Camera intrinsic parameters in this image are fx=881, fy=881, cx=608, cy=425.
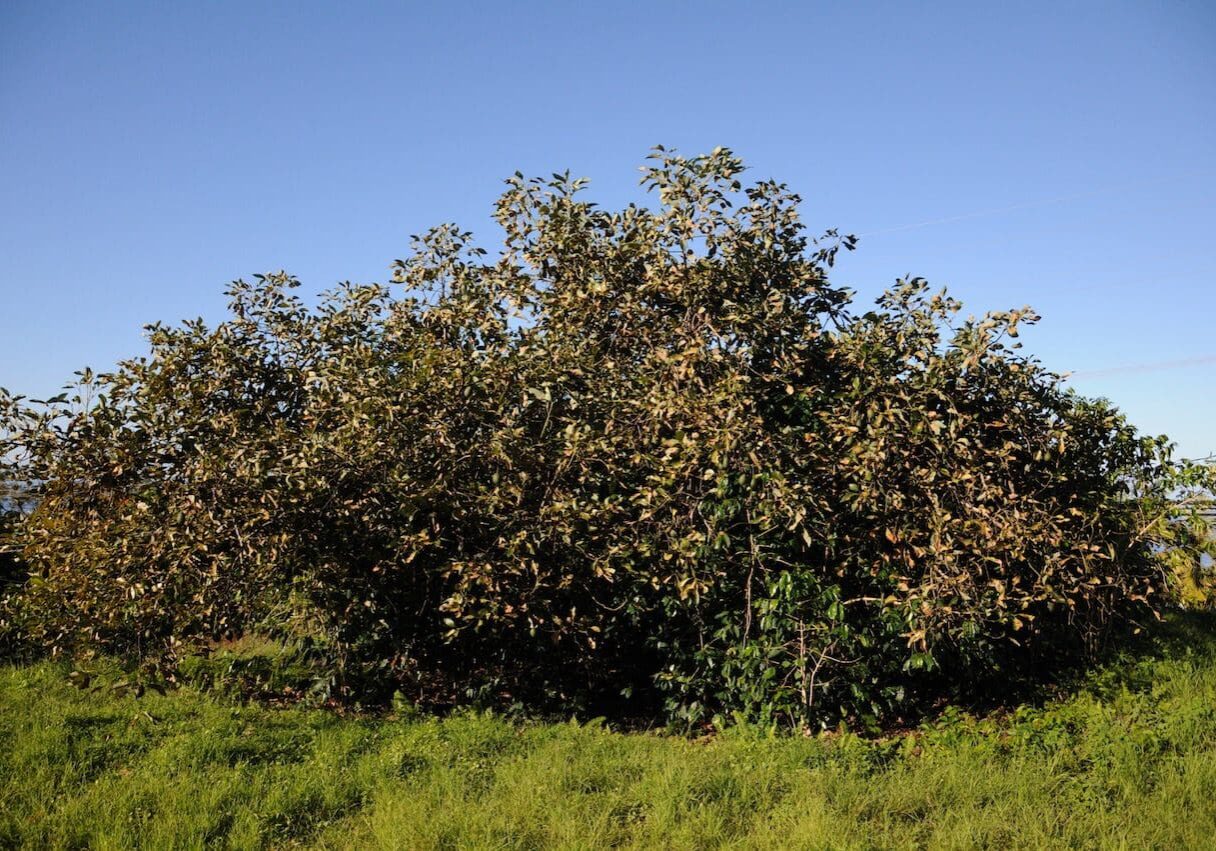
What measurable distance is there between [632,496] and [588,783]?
247 centimetres

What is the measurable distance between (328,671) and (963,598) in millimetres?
5317

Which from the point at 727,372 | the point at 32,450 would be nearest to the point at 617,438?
the point at 727,372

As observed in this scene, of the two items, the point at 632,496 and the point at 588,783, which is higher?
the point at 632,496

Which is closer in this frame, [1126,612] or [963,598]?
[963,598]

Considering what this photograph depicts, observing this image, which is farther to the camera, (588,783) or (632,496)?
(632,496)

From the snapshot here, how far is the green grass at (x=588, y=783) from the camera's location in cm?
451

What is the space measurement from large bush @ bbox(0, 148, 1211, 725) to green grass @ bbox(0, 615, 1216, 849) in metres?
0.78

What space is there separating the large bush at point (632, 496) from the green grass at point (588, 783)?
2.57ft

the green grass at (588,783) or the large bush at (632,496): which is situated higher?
the large bush at (632,496)

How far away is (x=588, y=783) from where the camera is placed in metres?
5.19

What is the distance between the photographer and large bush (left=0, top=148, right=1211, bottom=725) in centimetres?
663

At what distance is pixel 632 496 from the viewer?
23.3 feet

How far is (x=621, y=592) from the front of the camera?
7430 millimetres

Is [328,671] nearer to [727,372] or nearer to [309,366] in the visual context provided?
[309,366]
